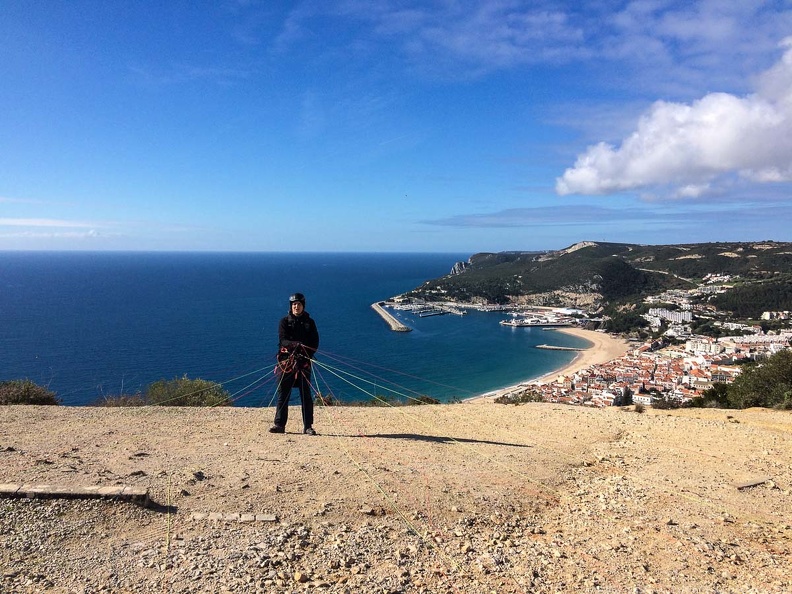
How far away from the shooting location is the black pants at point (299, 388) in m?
7.48

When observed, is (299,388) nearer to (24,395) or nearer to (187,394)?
(187,394)

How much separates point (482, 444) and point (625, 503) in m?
2.65

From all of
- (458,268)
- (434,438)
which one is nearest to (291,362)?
(434,438)

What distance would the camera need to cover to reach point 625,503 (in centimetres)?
561

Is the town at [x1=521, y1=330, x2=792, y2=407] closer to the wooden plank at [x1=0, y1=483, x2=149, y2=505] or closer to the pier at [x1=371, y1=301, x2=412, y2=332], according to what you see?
the wooden plank at [x1=0, y1=483, x2=149, y2=505]

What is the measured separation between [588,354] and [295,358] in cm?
6143

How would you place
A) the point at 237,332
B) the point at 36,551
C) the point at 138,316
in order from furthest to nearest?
the point at 138,316
the point at 237,332
the point at 36,551

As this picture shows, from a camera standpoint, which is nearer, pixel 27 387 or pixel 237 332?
pixel 27 387

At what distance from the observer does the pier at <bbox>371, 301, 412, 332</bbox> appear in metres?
74.2

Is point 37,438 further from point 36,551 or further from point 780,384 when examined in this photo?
point 780,384

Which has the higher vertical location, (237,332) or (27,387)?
(27,387)

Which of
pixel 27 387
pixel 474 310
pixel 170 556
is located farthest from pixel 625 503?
pixel 474 310

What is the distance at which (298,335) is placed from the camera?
7.68 metres

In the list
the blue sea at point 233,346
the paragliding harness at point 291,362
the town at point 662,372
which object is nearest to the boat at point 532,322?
the blue sea at point 233,346
